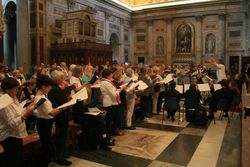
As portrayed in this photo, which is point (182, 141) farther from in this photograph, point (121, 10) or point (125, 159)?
point (121, 10)

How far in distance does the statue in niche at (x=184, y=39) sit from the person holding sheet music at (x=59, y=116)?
72.7 feet

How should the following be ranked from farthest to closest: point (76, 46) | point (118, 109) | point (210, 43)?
1. point (210, 43)
2. point (76, 46)
3. point (118, 109)

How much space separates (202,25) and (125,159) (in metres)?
22.2

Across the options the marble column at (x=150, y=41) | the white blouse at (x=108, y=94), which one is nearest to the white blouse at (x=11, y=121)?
the white blouse at (x=108, y=94)

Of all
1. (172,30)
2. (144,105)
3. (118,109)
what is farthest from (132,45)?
(118,109)

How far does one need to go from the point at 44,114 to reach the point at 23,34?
1340 cm

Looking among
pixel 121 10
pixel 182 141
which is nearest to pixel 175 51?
pixel 121 10

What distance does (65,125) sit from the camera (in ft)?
13.7

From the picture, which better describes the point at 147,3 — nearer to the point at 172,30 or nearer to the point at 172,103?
the point at 172,30

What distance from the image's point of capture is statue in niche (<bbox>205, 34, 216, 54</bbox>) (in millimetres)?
23656

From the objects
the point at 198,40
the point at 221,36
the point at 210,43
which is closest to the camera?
the point at 221,36

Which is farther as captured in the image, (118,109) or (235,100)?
(235,100)

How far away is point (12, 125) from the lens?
2.86m

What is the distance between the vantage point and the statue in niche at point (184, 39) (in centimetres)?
2456
